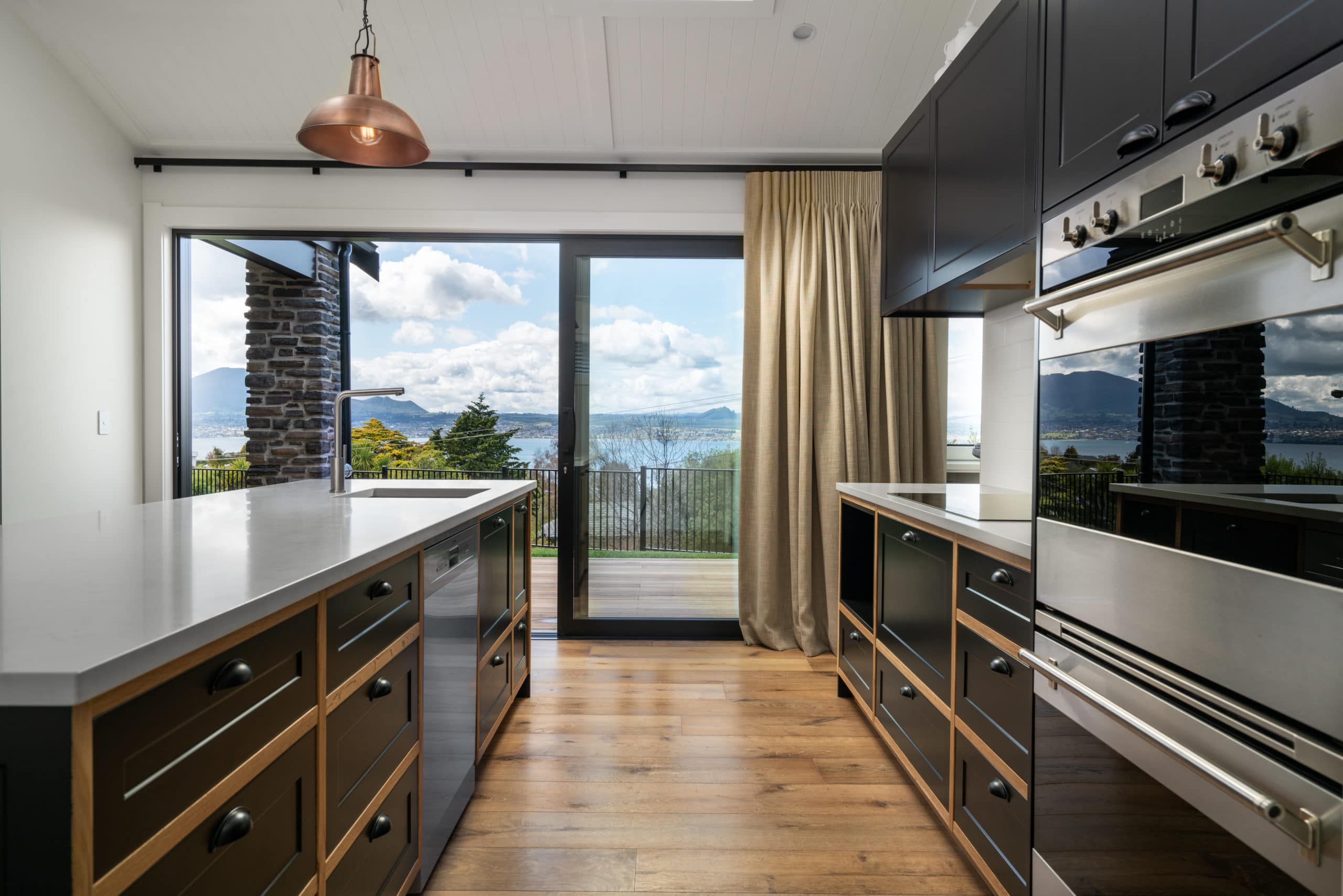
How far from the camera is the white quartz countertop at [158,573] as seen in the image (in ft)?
2.09

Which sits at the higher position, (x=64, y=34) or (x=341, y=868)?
(x=64, y=34)

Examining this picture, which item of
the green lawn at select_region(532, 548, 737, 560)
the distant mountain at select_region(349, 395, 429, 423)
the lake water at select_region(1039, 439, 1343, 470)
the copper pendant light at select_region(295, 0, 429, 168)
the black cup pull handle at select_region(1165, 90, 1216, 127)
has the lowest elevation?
the green lawn at select_region(532, 548, 737, 560)

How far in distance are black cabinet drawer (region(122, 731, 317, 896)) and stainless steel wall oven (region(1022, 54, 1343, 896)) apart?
4.24ft

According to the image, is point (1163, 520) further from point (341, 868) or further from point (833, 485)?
point (833, 485)

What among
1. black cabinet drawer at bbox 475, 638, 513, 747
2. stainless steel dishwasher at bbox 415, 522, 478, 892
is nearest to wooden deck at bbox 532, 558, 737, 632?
black cabinet drawer at bbox 475, 638, 513, 747

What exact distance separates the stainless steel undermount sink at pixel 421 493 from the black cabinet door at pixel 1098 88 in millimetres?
2012

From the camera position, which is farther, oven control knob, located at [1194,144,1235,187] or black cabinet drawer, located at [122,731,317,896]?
oven control knob, located at [1194,144,1235,187]

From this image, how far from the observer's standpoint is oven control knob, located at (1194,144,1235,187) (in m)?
0.89

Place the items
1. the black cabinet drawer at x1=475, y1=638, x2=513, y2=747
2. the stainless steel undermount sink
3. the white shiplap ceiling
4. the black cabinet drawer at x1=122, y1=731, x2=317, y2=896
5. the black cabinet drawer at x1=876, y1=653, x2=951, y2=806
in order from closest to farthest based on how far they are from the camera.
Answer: the black cabinet drawer at x1=122, y1=731, x2=317, y2=896, the black cabinet drawer at x1=876, y1=653, x2=951, y2=806, the black cabinet drawer at x1=475, y1=638, x2=513, y2=747, the stainless steel undermount sink, the white shiplap ceiling

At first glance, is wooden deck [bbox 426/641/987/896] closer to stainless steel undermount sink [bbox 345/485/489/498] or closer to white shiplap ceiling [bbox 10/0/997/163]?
stainless steel undermount sink [bbox 345/485/489/498]

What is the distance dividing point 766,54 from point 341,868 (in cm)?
314

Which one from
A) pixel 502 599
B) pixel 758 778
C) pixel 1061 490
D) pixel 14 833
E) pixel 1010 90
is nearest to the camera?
pixel 14 833

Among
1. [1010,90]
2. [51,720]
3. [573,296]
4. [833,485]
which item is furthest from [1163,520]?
[573,296]

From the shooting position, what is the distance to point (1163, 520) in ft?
3.38
